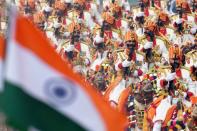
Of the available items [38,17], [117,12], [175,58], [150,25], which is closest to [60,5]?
[38,17]

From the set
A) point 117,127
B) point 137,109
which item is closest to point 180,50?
point 137,109

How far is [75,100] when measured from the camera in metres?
3.04

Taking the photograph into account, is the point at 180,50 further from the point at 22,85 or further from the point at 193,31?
the point at 22,85

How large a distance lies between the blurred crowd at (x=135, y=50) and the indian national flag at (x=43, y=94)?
3228 mm

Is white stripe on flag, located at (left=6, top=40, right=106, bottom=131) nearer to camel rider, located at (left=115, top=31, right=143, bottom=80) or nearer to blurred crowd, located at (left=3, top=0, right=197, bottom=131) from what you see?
blurred crowd, located at (left=3, top=0, right=197, bottom=131)

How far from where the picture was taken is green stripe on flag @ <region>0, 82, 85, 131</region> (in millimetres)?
2947

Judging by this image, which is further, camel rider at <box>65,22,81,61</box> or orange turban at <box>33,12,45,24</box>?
orange turban at <box>33,12,45,24</box>

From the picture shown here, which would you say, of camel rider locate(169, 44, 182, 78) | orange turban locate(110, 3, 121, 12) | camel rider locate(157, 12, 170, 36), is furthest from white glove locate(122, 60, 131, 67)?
orange turban locate(110, 3, 121, 12)

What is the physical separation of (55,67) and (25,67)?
4.2 inches

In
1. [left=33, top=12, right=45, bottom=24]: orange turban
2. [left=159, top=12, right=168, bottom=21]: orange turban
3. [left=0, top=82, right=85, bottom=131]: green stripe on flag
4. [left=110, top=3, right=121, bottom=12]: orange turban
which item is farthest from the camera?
[left=33, top=12, right=45, bottom=24]: orange turban

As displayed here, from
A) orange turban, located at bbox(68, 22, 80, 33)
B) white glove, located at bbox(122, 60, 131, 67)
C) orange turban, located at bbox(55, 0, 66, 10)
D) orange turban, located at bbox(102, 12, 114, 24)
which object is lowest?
white glove, located at bbox(122, 60, 131, 67)

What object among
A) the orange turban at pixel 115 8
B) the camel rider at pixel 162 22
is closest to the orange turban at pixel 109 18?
the orange turban at pixel 115 8

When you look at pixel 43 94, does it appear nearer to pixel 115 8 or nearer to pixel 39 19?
pixel 115 8

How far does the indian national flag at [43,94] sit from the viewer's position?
298 cm
